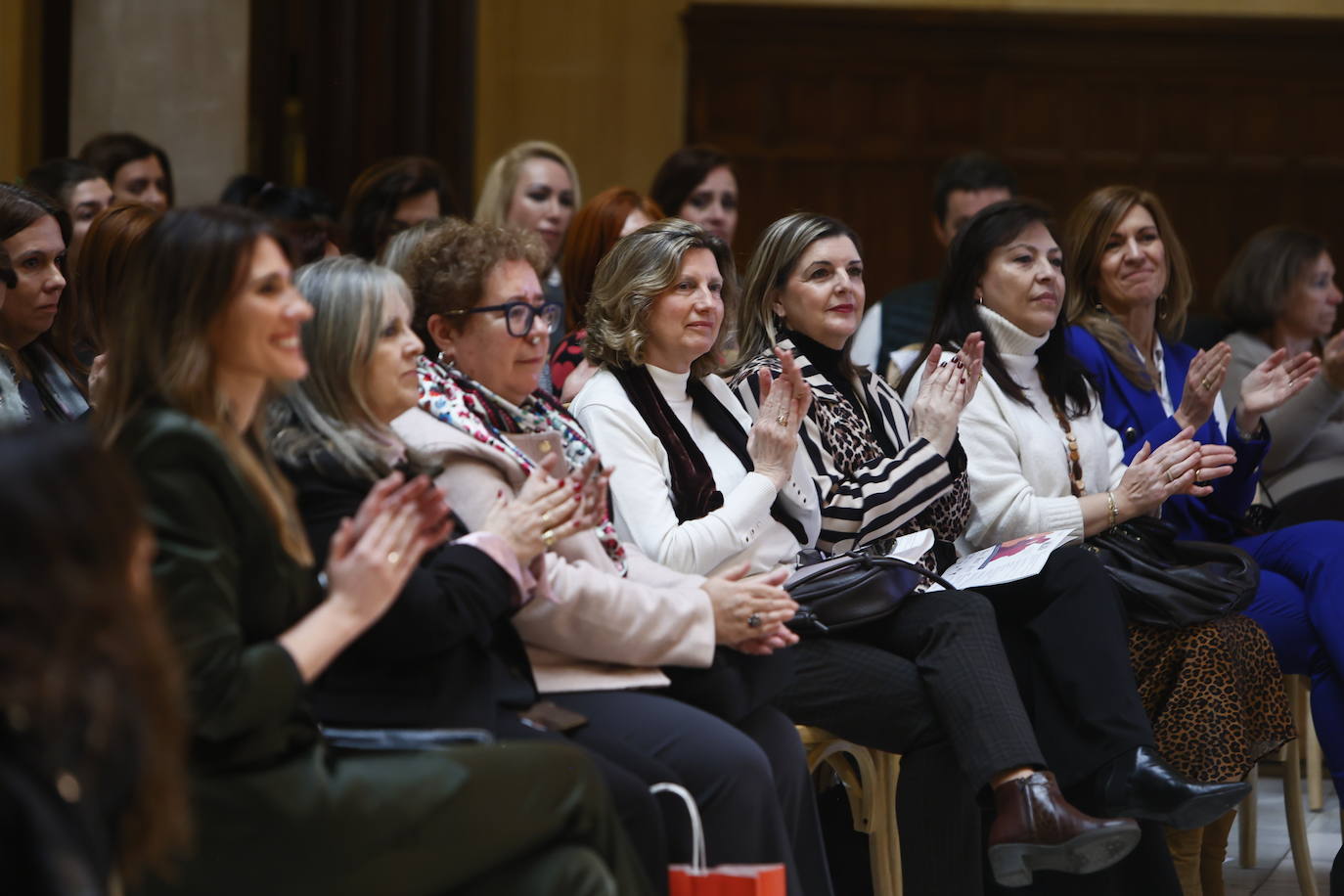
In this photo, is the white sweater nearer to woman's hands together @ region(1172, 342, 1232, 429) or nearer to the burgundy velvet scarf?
the burgundy velvet scarf

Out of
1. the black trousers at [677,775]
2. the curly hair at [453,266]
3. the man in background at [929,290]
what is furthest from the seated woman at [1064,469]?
the curly hair at [453,266]

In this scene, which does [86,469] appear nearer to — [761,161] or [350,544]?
[350,544]

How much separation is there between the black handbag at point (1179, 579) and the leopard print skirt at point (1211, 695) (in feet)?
0.15

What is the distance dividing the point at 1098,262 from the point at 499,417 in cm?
214

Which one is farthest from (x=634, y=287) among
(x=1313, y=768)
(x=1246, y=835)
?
(x=1313, y=768)

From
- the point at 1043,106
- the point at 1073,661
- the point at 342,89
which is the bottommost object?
the point at 1073,661

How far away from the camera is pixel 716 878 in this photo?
245cm

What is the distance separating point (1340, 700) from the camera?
152 inches

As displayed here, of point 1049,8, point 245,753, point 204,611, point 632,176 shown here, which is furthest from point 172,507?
point 1049,8

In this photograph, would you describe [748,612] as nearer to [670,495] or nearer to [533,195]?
[670,495]

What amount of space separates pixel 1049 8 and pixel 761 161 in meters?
1.47

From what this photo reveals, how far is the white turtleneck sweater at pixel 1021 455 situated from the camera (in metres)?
3.87

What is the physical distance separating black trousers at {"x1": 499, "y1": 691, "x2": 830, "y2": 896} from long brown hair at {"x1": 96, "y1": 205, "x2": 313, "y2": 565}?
0.64 m

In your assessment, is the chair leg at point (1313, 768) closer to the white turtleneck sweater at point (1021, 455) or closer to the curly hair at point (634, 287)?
the white turtleneck sweater at point (1021, 455)
